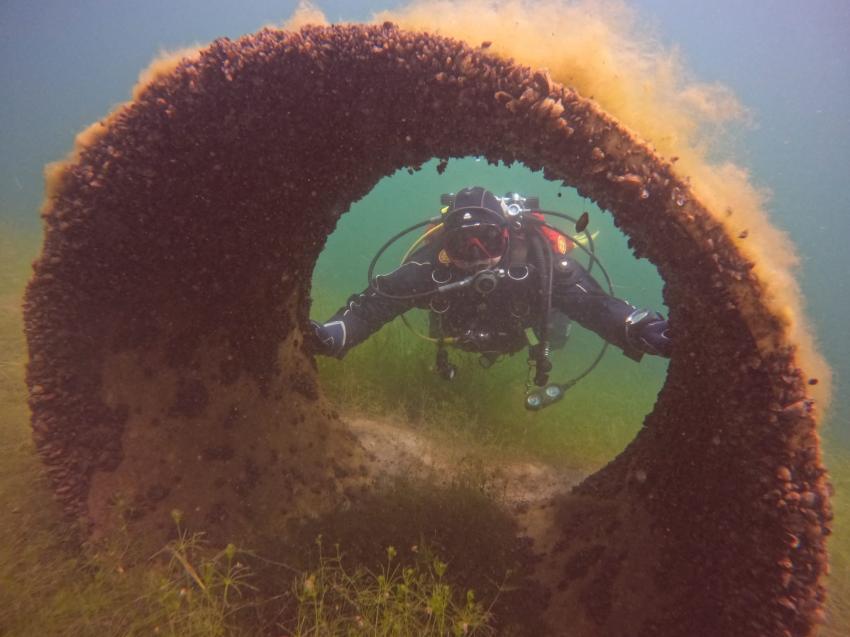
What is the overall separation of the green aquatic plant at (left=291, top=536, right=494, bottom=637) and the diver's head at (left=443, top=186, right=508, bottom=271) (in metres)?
3.85

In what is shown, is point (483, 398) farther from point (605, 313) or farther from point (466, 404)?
point (605, 313)

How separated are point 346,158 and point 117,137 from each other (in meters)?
1.12

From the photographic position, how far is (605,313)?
17.0 ft

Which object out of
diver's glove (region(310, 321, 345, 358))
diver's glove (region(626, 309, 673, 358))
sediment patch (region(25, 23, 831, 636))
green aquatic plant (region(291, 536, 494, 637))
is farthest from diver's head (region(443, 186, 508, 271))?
green aquatic plant (region(291, 536, 494, 637))

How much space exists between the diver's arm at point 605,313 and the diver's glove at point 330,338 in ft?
9.48

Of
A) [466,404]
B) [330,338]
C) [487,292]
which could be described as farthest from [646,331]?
[466,404]

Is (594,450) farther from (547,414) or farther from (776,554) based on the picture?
(776,554)

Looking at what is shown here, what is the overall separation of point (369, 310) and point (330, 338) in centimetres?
92

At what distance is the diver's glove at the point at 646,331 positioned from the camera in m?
3.74

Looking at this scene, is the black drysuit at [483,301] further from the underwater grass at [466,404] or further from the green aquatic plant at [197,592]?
the green aquatic plant at [197,592]

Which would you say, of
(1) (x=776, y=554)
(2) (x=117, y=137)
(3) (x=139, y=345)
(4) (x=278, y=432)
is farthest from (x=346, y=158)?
(1) (x=776, y=554)

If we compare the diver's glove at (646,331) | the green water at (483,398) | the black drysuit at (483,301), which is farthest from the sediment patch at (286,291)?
the black drysuit at (483,301)

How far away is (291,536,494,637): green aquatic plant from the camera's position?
2.33m

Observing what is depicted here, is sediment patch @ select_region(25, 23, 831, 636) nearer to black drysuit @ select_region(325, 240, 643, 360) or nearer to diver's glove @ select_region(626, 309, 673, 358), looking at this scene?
diver's glove @ select_region(626, 309, 673, 358)
